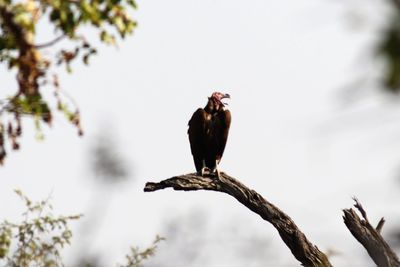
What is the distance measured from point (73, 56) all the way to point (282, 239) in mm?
3775

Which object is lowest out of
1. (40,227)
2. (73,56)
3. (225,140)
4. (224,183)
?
(73,56)

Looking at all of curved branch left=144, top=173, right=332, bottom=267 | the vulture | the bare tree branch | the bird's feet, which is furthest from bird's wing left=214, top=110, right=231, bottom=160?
the bare tree branch

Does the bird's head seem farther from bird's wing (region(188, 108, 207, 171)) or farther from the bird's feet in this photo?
the bird's feet

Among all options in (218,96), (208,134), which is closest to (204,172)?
(208,134)

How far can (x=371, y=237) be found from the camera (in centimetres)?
693

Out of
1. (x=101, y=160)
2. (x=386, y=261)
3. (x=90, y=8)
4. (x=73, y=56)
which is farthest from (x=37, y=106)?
(x=386, y=261)

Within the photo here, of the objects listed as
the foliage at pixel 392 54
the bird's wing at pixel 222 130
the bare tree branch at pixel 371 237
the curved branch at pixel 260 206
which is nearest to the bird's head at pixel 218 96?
the bird's wing at pixel 222 130

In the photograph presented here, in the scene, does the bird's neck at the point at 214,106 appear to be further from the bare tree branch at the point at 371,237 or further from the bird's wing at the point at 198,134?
the bare tree branch at the point at 371,237

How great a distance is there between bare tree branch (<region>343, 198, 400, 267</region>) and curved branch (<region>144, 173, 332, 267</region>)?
19.6 inches

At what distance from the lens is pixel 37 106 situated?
453 cm

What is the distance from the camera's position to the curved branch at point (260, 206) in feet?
24.3

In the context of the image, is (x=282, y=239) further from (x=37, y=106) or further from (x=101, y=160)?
(x=37, y=106)

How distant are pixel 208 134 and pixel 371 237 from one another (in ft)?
11.1

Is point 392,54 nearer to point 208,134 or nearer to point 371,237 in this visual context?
point 371,237
